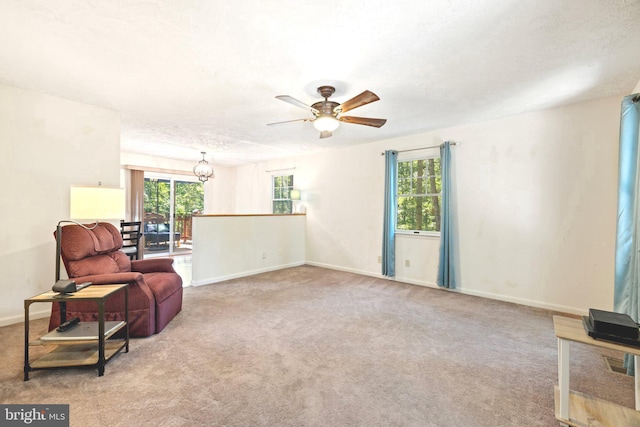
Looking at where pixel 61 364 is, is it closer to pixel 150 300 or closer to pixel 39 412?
pixel 39 412

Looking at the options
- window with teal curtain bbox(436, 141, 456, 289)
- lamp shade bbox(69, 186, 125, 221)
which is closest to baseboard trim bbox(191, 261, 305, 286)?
lamp shade bbox(69, 186, 125, 221)

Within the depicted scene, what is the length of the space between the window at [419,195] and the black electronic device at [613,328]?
10.1 ft

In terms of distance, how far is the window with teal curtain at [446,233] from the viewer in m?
4.20

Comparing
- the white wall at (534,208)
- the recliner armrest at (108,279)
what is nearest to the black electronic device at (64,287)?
the recliner armrest at (108,279)

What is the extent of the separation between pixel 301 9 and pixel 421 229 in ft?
12.5

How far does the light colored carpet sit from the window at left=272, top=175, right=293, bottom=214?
381cm

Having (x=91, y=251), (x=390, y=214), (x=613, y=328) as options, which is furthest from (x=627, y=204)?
(x=91, y=251)

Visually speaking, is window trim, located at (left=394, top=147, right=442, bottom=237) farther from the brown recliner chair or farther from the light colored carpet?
the brown recliner chair

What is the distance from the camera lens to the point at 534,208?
11.9ft

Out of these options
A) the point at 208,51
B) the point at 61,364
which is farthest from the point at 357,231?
the point at 61,364

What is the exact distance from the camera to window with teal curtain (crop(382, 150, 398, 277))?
16.0 feet

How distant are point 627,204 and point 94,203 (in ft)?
15.0

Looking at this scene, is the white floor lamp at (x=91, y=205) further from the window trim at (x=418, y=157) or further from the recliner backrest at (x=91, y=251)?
the window trim at (x=418, y=157)

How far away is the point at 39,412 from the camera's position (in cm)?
166
